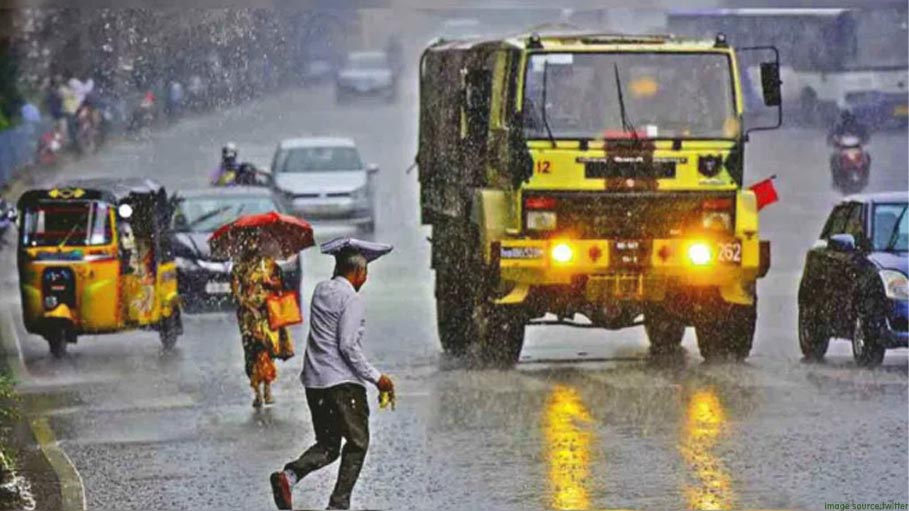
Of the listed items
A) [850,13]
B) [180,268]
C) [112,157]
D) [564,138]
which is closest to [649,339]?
[564,138]

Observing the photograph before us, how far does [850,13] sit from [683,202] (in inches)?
898

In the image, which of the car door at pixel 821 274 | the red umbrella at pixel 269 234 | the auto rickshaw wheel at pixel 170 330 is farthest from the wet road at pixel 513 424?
the red umbrella at pixel 269 234

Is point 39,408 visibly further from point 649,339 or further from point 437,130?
point 649,339

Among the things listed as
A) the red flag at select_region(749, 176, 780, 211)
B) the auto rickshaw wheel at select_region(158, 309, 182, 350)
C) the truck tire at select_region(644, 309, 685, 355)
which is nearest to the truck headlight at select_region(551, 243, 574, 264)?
the red flag at select_region(749, 176, 780, 211)

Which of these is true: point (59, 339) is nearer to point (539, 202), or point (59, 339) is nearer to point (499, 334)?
point (499, 334)

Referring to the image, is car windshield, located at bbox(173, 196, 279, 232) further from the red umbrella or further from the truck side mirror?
the red umbrella

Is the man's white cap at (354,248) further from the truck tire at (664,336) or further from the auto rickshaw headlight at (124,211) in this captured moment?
the auto rickshaw headlight at (124,211)

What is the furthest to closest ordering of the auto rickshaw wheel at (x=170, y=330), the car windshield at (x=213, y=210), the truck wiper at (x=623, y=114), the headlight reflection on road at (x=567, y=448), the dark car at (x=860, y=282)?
the car windshield at (x=213, y=210)
the auto rickshaw wheel at (x=170, y=330)
the dark car at (x=860, y=282)
the truck wiper at (x=623, y=114)
the headlight reflection on road at (x=567, y=448)

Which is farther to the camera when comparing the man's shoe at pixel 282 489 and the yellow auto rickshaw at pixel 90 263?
the yellow auto rickshaw at pixel 90 263

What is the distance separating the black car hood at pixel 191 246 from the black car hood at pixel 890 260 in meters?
8.25

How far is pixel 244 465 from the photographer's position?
→ 48.8ft

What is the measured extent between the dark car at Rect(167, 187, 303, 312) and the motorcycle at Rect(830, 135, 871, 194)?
1341 centimetres

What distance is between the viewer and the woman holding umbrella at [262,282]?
55.6ft

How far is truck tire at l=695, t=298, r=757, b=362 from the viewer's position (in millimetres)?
20625
